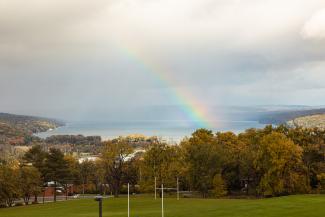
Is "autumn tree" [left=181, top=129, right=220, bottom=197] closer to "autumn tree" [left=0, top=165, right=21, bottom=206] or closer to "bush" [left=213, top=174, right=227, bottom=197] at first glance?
"bush" [left=213, top=174, right=227, bottom=197]

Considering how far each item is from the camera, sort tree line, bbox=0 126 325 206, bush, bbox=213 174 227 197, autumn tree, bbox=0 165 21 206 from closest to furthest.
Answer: tree line, bbox=0 126 325 206 → bush, bbox=213 174 227 197 → autumn tree, bbox=0 165 21 206

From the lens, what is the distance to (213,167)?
6100 cm

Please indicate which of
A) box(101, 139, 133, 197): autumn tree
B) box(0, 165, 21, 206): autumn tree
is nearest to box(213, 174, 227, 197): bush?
box(101, 139, 133, 197): autumn tree

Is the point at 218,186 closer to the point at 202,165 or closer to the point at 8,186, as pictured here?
the point at 202,165

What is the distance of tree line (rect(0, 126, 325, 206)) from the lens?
176 ft

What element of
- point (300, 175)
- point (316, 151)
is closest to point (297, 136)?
point (316, 151)

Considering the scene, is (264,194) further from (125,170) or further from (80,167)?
(80,167)

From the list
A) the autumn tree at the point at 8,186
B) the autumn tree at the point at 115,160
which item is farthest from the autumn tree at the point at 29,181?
the autumn tree at the point at 115,160

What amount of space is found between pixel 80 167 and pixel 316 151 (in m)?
46.5

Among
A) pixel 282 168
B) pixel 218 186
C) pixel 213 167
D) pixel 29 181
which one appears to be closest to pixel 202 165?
pixel 213 167

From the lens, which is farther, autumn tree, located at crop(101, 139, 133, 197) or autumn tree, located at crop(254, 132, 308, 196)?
autumn tree, located at crop(101, 139, 133, 197)

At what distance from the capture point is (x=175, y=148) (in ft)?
219

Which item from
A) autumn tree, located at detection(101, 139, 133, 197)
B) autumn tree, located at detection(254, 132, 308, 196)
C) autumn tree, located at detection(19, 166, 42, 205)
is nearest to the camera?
autumn tree, located at detection(254, 132, 308, 196)

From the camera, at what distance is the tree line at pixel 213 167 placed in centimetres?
5372
